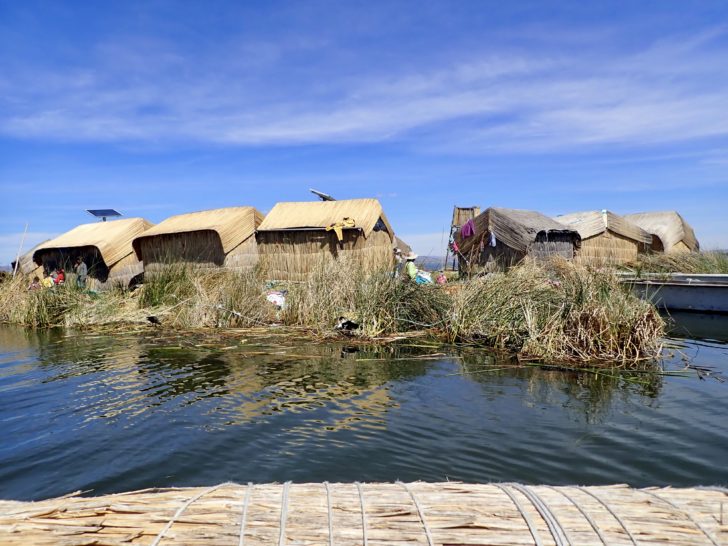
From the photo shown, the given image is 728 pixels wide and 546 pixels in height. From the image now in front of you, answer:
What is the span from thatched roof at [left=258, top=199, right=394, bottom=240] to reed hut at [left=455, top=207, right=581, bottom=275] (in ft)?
11.7

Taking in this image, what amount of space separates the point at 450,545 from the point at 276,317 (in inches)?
387

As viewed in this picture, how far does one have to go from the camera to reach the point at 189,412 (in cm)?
600

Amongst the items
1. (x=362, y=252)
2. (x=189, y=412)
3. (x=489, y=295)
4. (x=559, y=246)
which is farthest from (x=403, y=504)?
(x=559, y=246)

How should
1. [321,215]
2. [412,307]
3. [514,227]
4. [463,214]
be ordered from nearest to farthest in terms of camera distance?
[412,307] → [321,215] → [514,227] → [463,214]

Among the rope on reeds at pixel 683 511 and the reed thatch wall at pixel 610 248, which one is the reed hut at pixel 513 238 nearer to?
the reed thatch wall at pixel 610 248

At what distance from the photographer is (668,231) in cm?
2661

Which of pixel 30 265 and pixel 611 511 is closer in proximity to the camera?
pixel 611 511

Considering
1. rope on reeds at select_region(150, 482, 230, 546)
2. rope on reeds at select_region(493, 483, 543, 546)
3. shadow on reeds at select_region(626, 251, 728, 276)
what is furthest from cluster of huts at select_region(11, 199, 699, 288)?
rope on reeds at select_region(493, 483, 543, 546)

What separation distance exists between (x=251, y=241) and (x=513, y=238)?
8499mm

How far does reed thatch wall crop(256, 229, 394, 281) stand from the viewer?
667 inches

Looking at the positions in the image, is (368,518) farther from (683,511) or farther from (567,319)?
(567,319)

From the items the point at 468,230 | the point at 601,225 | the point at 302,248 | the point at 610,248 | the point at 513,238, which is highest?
the point at 601,225

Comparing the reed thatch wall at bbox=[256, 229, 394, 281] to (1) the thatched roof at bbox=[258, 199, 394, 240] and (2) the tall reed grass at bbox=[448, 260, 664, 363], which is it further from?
(2) the tall reed grass at bbox=[448, 260, 664, 363]

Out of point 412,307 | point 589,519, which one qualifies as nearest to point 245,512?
point 589,519
